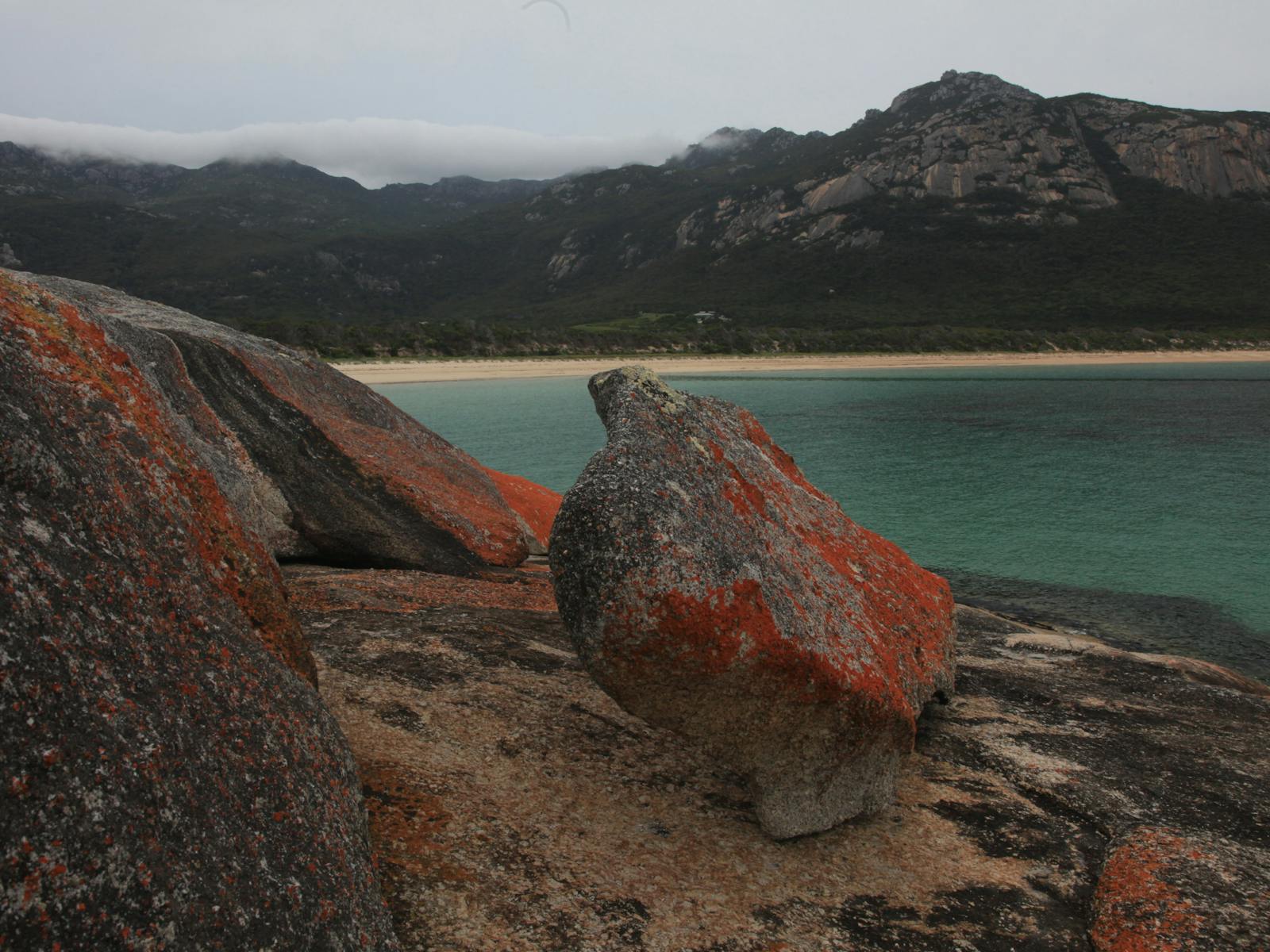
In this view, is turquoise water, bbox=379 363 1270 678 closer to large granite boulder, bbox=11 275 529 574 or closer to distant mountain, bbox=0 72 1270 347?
large granite boulder, bbox=11 275 529 574

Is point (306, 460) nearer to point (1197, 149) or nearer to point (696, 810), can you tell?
point (696, 810)

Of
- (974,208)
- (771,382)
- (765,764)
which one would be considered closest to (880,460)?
(765,764)

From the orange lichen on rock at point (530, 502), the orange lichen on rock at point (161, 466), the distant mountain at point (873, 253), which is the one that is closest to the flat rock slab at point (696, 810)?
the orange lichen on rock at point (161, 466)

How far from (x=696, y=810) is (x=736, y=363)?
7367cm

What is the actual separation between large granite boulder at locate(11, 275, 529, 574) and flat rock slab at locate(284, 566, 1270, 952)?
72.2 inches

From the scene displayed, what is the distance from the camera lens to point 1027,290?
370 ft

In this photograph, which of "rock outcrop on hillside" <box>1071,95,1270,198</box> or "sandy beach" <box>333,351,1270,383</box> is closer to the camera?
"sandy beach" <box>333,351,1270,383</box>

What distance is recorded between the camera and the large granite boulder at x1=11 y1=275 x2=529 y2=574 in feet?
28.9

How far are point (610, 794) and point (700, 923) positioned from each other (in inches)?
45.8

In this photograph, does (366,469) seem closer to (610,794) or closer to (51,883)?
(610,794)

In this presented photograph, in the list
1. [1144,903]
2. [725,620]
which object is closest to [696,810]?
[725,620]

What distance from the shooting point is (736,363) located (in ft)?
253

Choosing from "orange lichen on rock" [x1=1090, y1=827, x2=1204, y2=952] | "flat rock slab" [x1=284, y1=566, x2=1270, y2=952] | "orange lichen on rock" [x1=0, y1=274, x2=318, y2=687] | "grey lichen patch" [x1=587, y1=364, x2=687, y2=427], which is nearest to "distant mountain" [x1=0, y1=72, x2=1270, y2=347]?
"grey lichen patch" [x1=587, y1=364, x2=687, y2=427]

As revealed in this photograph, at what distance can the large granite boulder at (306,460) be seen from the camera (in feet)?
28.9
